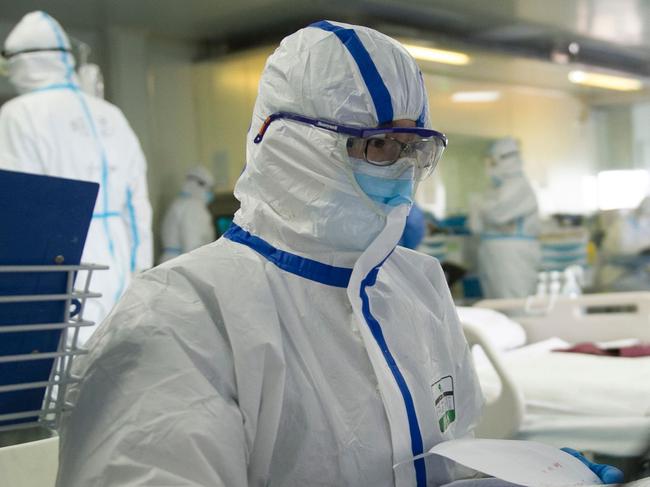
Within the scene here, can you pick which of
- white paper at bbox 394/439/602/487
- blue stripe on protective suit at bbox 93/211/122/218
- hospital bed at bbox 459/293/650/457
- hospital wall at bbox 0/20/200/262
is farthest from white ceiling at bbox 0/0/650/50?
white paper at bbox 394/439/602/487

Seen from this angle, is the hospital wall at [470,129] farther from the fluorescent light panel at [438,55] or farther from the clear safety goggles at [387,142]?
the clear safety goggles at [387,142]

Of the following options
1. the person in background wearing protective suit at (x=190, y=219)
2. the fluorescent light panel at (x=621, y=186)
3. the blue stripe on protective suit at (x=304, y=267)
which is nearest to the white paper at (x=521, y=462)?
the blue stripe on protective suit at (x=304, y=267)

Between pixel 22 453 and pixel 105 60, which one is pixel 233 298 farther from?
pixel 105 60

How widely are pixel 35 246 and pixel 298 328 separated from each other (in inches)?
12.3

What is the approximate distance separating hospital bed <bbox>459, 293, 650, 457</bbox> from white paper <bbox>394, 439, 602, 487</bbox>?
0.69 metres

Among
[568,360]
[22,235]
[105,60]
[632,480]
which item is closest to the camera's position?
[632,480]

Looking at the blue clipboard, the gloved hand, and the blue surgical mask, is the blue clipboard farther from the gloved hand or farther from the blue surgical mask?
the gloved hand

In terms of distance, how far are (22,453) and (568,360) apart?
1.79m

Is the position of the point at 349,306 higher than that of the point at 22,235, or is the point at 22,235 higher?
the point at 22,235

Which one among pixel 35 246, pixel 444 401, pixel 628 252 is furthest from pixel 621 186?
pixel 35 246

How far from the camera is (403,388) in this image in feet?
3.39

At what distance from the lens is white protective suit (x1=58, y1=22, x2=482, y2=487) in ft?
2.82

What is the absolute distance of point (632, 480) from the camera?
2.17 feet

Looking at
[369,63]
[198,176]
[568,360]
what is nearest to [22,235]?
[369,63]
